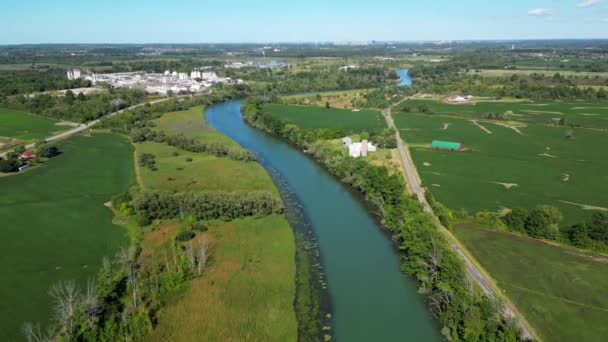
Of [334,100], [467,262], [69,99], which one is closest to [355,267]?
[467,262]

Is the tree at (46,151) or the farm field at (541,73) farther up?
the farm field at (541,73)

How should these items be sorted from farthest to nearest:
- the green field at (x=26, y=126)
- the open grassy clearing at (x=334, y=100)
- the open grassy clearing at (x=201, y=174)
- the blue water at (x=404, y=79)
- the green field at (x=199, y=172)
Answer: the blue water at (x=404, y=79)
the open grassy clearing at (x=334, y=100)
the green field at (x=26, y=126)
the green field at (x=199, y=172)
the open grassy clearing at (x=201, y=174)

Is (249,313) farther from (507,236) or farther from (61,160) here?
(61,160)

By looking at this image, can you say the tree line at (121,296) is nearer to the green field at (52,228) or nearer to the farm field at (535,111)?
the green field at (52,228)

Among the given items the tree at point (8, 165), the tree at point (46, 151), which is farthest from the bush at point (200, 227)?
the tree at point (46, 151)

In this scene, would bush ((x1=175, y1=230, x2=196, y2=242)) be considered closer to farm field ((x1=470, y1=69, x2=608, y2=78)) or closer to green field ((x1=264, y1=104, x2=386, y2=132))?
green field ((x1=264, y1=104, x2=386, y2=132))

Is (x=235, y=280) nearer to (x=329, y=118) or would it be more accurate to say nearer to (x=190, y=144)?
(x=190, y=144)
